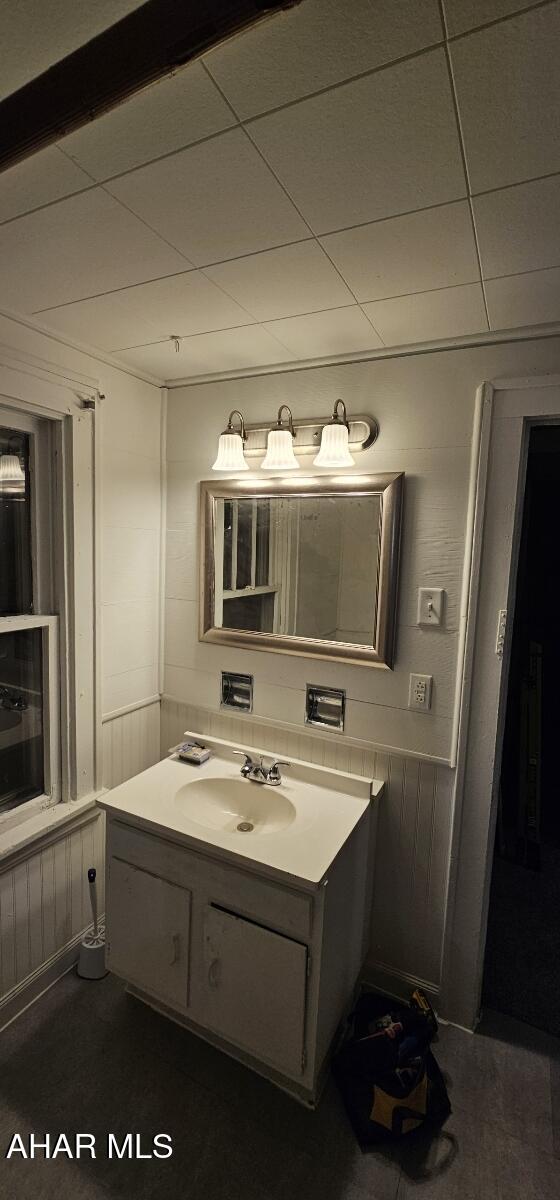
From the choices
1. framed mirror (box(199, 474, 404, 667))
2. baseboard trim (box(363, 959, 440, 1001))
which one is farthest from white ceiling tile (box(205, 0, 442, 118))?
baseboard trim (box(363, 959, 440, 1001))

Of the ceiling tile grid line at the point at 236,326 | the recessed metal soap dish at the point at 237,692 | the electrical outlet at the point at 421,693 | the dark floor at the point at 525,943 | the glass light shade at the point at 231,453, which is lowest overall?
the dark floor at the point at 525,943

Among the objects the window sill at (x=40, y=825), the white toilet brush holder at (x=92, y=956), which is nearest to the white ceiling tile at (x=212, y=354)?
the window sill at (x=40, y=825)

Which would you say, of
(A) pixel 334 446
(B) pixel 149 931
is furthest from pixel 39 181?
(B) pixel 149 931

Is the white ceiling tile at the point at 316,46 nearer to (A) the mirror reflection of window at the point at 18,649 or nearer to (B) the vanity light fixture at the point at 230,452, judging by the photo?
(B) the vanity light fixture at the point at 230,452

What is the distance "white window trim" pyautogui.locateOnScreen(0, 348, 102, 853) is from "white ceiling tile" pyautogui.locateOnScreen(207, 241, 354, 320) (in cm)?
71

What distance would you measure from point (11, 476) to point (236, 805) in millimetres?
1377

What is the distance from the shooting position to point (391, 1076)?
1.46 metres

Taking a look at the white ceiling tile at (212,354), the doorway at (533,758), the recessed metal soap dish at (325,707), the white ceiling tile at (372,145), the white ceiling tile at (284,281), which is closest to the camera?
the white ceiling tile at (372,145)

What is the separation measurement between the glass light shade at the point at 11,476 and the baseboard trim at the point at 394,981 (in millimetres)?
2095

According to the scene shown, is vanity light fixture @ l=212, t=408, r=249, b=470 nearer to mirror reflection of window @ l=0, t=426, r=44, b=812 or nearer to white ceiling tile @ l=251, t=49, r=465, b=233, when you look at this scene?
mirror reflection of window @ l=0, t=426, r=44, b=812

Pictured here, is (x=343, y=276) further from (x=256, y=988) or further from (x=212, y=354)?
(x=256, y=988)

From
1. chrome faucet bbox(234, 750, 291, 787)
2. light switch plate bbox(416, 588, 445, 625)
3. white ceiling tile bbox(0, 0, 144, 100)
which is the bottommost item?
chrome faucet bbox(234, 750, 291, 787)

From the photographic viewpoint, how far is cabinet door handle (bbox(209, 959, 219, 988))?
1.52 metres

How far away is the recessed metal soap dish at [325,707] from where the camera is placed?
1.85 m
